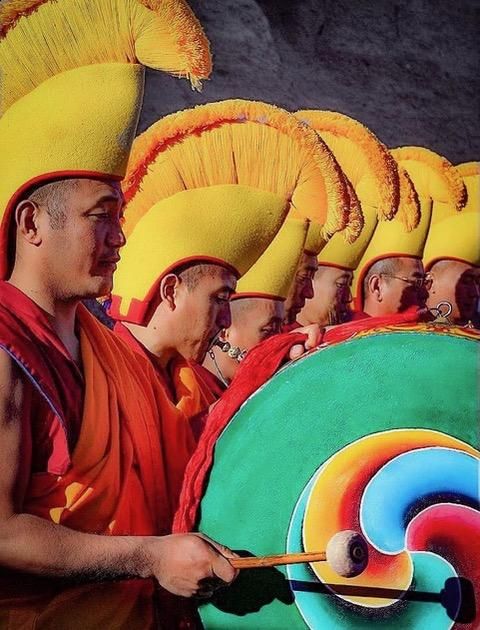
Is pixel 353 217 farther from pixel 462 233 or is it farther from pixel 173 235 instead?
pixel 462 233

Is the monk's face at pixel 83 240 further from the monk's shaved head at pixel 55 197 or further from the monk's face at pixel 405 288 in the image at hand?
the monk's face at pixel 405 288

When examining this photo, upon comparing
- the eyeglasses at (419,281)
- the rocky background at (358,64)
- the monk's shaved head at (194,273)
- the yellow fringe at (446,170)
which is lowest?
the monk's shaved head at (194,273)

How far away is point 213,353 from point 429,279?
82 cm

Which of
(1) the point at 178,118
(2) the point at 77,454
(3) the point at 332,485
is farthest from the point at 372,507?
(1) the point at 178,118

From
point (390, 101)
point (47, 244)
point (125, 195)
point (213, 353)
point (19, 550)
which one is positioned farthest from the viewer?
point (390, 101)

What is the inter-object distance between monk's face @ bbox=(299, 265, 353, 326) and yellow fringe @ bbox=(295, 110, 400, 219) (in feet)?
0.66

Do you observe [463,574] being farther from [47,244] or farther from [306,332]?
[47,244]

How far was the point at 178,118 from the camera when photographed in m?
2.20

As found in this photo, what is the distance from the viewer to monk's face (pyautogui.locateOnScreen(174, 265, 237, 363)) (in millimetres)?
2191

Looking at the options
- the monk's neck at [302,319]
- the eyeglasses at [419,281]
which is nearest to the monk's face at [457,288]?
the eyeglasses at [419,281]

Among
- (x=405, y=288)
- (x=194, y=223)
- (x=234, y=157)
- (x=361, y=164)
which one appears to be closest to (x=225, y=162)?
(x=234, y=157)

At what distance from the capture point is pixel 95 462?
1.88 m

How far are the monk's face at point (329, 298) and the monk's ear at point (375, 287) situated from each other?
7cm

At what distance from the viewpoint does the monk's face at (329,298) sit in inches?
99.2
